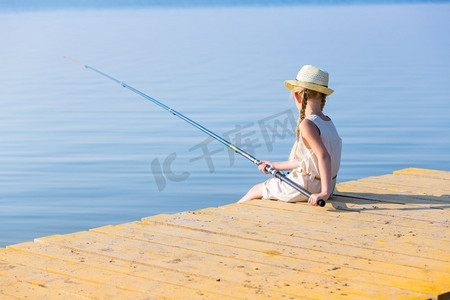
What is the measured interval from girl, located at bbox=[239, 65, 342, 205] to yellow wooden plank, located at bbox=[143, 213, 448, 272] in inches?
19.8

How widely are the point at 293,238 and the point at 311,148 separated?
2.61 feet

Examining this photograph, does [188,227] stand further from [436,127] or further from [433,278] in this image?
[436,127]

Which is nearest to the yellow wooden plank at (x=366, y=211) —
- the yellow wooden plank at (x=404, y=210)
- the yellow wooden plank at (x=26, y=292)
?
the yellow wooden plank at (x=404, y=210)

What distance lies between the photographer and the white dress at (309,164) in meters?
5.01

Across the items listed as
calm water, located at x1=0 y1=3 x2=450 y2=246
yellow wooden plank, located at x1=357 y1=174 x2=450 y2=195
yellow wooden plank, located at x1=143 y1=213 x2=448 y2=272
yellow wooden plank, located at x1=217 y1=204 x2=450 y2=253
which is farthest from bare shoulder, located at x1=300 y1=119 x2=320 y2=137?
calm water, located at x1=0 y1=3 x2=450 y2=246

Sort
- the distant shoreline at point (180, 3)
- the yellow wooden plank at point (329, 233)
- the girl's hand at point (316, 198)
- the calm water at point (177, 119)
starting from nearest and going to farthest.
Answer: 1. the yellow wooden plank at point (329, 233)
2. the girl's hand at point (316, 198)
3. the calm water at point (177, 119)
4. the distant shoreline at point (180, 3)

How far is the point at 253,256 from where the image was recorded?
13.1ft

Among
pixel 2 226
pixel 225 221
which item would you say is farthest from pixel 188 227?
pixel 2 226

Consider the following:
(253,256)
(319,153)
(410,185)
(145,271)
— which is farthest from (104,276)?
(410,185)

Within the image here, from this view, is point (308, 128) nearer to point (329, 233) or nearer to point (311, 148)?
point (311, 148)

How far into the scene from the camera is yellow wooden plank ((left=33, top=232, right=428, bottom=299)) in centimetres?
349

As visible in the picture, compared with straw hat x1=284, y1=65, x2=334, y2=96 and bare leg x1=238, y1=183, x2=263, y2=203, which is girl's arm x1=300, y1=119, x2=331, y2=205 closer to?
straw hat x1=284, y1=65, x2=334, y2=96

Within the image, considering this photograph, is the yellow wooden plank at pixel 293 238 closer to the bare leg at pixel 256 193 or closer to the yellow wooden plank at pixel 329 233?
the yellow wooden plank at pixel 329 233

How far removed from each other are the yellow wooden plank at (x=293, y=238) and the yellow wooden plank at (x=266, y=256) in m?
0.14
